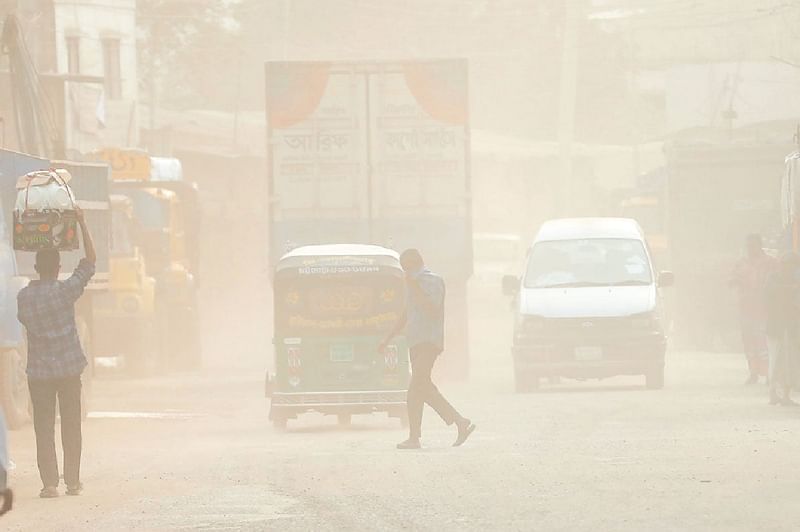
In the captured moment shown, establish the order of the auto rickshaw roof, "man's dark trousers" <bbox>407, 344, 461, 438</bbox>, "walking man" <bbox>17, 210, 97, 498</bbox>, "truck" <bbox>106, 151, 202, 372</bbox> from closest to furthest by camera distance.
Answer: "walking man" <bbox>17, 210, 97, 498</bbox> → "man's dark trousers" <bbox>407, 344, 461, 438</bbox> → the auto rickshaw roof → "truck" <bbox>106, 151, 202, 372</bbox>

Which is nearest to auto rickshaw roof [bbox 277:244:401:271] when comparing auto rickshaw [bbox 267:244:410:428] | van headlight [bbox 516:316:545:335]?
auto rickshaw [bbox 267:244:410:428]

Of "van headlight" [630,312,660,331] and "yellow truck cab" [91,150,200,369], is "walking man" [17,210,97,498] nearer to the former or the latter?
"van headlight" [630,312,660,331]

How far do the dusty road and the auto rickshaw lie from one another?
1.31 feet

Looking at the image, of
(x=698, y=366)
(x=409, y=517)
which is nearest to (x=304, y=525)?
(x=409, y=517)

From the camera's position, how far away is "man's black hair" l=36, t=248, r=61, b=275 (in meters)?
15.2

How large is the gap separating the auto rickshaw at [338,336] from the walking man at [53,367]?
20.9 ft

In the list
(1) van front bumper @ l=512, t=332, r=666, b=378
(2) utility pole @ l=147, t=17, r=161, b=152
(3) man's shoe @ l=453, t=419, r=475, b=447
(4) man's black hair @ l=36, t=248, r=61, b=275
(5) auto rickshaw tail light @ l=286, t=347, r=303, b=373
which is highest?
(2) utility pole @ l=147, t=17, r=161, b=152

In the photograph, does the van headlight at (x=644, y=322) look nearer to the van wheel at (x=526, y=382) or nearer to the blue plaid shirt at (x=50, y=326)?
the van wheel at (x=526, y=382)

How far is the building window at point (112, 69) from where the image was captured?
2181 inches

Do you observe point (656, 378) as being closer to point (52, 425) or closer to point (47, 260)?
point (52, 425)

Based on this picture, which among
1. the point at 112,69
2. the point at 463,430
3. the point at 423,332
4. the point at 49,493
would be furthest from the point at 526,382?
the point at 112,69

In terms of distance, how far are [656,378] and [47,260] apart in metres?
13.0

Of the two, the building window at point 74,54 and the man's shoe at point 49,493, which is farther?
the building window at point 74,54

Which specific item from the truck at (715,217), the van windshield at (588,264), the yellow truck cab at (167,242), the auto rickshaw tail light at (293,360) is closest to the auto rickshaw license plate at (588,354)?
the van windshield at (588,264)
